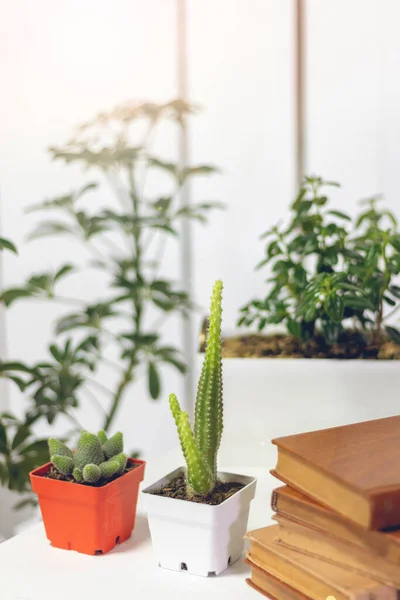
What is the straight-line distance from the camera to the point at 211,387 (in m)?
0.73

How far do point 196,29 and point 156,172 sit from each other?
475mm

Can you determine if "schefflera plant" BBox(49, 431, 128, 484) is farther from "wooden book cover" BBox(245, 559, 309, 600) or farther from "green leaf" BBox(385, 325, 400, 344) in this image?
"green leaf" BBox(385, 325, 400, 344)

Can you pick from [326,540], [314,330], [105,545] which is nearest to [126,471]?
[105,545]

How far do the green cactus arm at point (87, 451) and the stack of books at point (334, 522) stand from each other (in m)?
0.22

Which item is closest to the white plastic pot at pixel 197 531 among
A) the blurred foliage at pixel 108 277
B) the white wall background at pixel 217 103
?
the blurred foliage at pixel 108 277

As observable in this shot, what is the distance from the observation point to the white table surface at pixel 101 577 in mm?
705

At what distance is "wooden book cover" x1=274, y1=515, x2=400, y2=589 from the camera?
0.58m

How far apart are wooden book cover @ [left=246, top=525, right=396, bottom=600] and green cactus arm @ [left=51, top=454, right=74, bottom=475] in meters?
0.24

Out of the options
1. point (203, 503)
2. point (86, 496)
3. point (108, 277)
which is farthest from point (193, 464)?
point (108, 277)

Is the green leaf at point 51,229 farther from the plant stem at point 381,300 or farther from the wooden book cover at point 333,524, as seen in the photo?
the wooden book cover at point 333,524

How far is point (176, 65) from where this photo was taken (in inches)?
81.8

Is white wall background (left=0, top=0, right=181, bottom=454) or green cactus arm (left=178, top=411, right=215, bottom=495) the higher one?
white wall background (left=0, top=0, right=181, bottom=454)

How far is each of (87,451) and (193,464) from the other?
0.50 feet

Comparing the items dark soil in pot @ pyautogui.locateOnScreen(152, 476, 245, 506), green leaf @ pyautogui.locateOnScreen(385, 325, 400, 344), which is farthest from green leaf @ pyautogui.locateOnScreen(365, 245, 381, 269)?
dark soil in pot @ pyautogui.locateOnScreen(152, 476, 245, 506)
